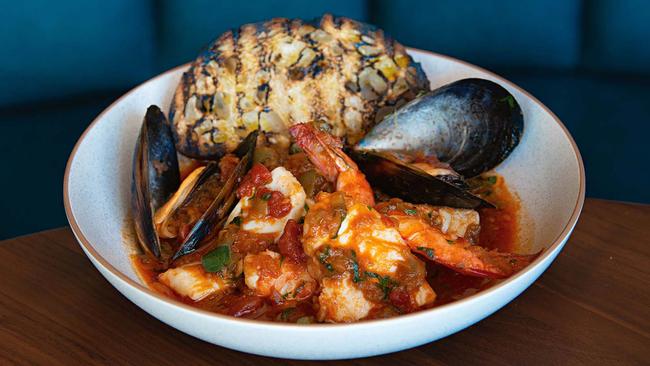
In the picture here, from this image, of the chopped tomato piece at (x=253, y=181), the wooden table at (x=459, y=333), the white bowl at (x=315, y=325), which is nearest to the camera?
the white bowl at (x=315, y=325)

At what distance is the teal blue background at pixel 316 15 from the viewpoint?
277 centimetres

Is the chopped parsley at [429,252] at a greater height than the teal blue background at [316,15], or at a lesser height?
greater

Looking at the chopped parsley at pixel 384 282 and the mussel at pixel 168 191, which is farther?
the mussel at pixel 168 191

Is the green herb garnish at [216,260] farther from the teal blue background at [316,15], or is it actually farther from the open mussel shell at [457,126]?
the teal blue background at [316,15]

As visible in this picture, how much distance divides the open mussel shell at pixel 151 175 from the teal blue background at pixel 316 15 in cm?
124

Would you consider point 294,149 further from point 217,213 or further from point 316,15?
point 316,15

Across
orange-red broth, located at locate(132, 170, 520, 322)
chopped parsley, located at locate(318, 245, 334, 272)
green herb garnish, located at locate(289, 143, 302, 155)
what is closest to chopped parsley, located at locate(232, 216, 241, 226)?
orange-red broth, located at locate(132, 170, 520, 322)

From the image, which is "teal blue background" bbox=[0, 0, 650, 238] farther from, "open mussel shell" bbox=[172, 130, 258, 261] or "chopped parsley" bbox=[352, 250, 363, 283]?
"chopped parsley" bbox=[352, 250, 363, 283]

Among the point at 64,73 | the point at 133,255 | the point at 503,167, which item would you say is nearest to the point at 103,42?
the point at 64,73

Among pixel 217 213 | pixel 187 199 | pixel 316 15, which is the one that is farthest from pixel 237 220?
pixel 316 15

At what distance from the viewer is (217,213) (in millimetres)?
1491

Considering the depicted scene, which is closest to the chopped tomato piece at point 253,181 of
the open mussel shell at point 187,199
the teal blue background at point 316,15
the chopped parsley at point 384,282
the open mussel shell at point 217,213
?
the open mussel shell at point 217,213

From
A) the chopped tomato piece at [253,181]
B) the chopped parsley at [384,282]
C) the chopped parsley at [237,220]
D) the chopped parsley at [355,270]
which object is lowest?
the chopped parsley at [384,282]

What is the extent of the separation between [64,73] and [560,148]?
6.57 feet
